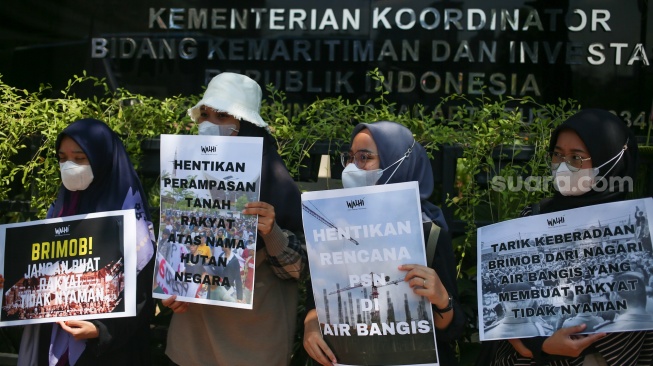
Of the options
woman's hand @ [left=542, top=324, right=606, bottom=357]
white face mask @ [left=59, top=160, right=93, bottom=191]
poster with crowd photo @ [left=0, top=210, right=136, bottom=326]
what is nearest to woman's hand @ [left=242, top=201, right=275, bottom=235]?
poster with crowd photo @ [left=0, top=210, right=136, bottom=326]

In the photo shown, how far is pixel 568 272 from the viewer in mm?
2980

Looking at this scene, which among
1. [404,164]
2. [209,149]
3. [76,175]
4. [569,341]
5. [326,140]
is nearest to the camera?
[569,341]

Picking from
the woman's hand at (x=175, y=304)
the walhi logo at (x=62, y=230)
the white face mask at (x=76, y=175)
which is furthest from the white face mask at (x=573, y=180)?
the walhi logo at (x=62, y=230)

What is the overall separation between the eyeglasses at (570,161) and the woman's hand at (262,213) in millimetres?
1000

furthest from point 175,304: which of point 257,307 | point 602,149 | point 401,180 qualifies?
point 602,149

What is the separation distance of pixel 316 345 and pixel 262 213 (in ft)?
1.65

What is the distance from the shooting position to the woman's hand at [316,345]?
305 cm

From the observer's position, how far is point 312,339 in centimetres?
309

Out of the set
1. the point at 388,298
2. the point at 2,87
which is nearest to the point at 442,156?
the point at 388,298

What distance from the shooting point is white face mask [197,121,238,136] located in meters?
3.48

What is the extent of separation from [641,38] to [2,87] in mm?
3545

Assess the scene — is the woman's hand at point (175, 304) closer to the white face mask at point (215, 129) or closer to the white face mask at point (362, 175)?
the white face mask at point (215, 129)

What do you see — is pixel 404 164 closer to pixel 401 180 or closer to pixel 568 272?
pixel 401 180

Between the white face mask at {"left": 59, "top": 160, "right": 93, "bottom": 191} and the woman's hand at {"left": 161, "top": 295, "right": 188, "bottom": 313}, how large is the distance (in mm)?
567
